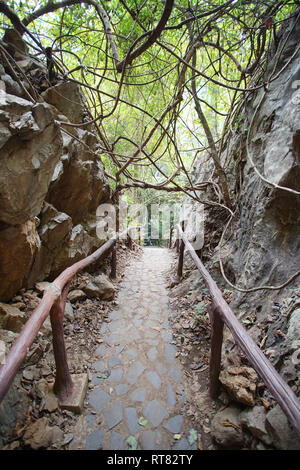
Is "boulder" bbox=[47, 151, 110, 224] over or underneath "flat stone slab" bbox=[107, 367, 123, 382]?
over

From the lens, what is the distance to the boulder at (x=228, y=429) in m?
1.42

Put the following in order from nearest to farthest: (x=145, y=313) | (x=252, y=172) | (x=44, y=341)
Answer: (x=44, y=341) → (x=252, y=172) → (x=145, y=313)

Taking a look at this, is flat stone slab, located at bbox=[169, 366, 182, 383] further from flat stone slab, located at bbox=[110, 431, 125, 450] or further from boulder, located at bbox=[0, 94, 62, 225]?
boulder, located at bbox=[0, 94, 62, 225]

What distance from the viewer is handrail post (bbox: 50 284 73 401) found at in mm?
1713

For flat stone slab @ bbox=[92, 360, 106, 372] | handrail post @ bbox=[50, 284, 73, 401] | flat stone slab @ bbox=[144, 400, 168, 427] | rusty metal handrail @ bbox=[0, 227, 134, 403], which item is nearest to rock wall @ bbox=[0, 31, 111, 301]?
rusty metal handrail @ bbox=[0, 227, 134, 403]

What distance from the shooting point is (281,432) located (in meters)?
1.20

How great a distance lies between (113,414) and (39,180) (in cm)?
239

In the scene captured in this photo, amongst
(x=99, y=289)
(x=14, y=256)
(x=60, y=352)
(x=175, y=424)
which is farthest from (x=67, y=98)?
(x=175, y=424)

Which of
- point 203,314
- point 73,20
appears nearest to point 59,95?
point 73,20

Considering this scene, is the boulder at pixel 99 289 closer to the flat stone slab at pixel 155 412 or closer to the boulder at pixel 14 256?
the boulder at pixel 14 256

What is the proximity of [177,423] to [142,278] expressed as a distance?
348 cm

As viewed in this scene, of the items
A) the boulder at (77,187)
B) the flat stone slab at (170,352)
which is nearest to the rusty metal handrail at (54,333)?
the flat stone slab at (170,352)

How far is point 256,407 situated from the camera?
1456mm
